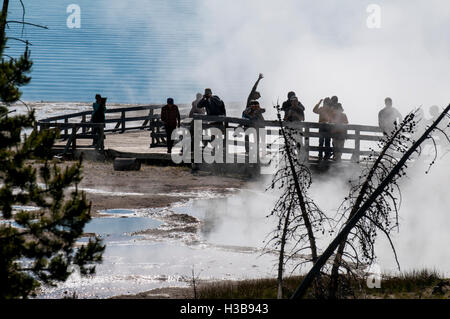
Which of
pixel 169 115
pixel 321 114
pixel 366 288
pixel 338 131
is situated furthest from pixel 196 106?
pixel 366 288

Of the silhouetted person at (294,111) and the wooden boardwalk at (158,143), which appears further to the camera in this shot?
the wooden boardwalk at (158,143)

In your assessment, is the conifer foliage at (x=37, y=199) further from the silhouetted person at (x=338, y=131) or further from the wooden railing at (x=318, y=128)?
the silhouetted person at (x=338, y=131)

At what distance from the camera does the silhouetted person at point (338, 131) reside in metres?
19.7

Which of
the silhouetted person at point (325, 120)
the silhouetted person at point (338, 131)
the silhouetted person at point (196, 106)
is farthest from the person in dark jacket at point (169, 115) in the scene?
the silhouetted person at point (338, 131)

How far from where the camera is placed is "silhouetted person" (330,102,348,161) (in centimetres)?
1970

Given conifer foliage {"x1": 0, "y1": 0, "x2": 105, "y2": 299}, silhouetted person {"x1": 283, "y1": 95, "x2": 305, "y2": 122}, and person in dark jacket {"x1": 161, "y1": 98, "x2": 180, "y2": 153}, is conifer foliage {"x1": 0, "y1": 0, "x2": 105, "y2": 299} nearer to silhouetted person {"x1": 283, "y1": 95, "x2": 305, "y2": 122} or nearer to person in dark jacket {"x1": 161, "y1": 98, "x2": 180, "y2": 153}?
silhouetted person {"x1": 283, "y1": 95, "x2": 305, "y2": 122}

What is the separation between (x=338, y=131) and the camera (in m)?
19.7

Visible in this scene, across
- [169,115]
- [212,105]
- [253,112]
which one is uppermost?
[212,105]

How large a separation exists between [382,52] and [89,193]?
49396 mm

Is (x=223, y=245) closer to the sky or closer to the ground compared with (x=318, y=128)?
closer to the ground

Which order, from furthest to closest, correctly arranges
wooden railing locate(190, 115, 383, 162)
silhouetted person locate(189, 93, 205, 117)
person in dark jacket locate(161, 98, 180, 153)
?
silhouetted person locate(189, 93, 205, 117), person in dark jacket locate(161, 98, 180, 153), wooden railing locate(190, 115, 383, 162)

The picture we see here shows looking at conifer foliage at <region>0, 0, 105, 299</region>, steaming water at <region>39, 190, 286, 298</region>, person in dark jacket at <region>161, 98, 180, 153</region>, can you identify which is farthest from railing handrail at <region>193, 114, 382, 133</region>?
conifer foliage at <region>0, 0, 105, 299</region>

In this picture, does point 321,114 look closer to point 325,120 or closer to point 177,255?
point 325,120

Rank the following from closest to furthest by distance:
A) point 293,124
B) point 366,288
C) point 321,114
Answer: point 366,288 → point 293,124 → point 321,114
